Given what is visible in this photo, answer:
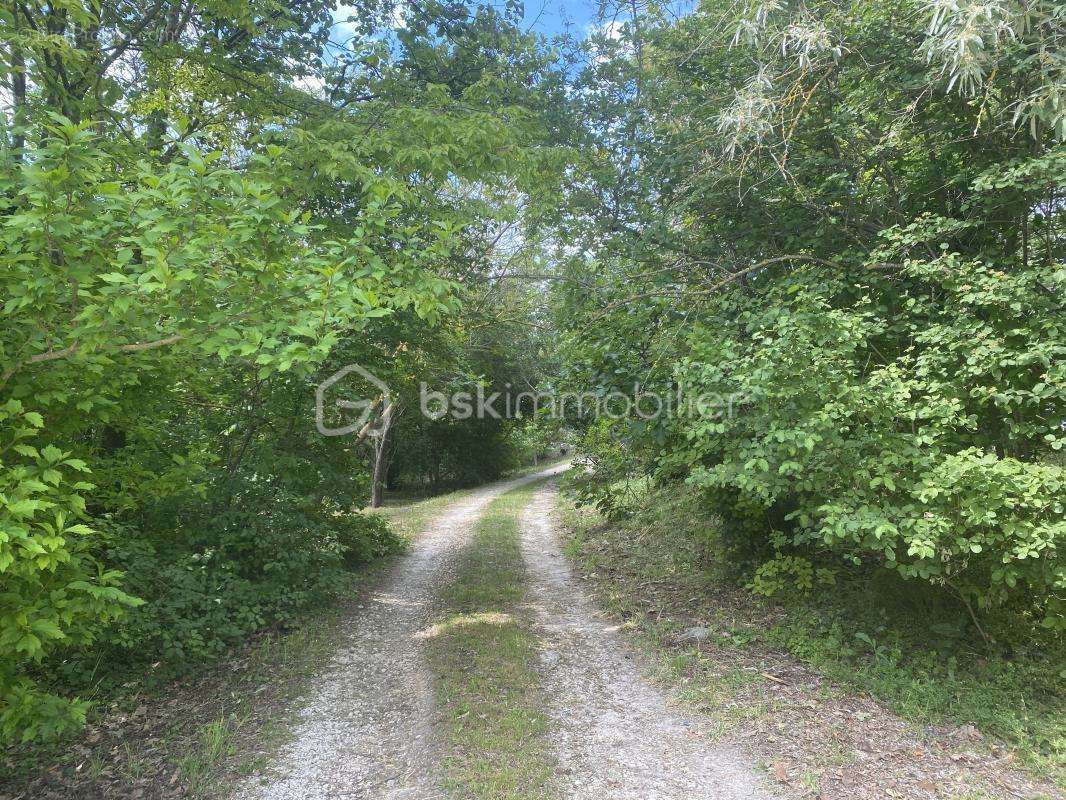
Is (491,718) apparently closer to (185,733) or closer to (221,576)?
(185,733)

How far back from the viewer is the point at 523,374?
18.3 metres

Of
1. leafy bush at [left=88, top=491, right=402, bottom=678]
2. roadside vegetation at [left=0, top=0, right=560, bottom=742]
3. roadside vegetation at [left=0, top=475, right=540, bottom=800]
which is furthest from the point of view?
leafy bush at [left=88, top=491, right=402, bottom=678]

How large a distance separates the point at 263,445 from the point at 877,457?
597cm

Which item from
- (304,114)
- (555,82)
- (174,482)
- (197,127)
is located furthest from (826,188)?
(197,127)

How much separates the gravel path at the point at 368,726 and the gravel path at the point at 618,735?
976 mm

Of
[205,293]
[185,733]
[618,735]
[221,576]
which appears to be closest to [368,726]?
[185,733]

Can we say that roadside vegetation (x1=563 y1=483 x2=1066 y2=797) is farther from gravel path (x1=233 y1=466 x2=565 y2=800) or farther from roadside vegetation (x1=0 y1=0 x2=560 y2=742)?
roadside vegetation (x1=0 y1=0 x2=560 y2=742)

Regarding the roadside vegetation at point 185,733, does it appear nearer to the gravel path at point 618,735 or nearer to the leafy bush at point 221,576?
the leafy bush at point 221,576

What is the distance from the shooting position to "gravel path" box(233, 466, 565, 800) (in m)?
3.60

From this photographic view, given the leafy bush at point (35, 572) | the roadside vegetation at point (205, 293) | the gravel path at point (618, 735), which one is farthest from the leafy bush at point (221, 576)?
the gravel path at point (618, 735)

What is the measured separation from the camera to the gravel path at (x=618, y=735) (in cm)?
351

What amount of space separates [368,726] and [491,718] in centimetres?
91

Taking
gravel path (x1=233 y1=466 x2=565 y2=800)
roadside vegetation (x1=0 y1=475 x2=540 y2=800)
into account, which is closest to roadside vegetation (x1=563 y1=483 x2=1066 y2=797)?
gravel path (x1=233 y1=466 x2=565 y2=800)

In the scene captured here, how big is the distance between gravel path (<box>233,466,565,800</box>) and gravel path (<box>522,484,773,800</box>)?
976mm
